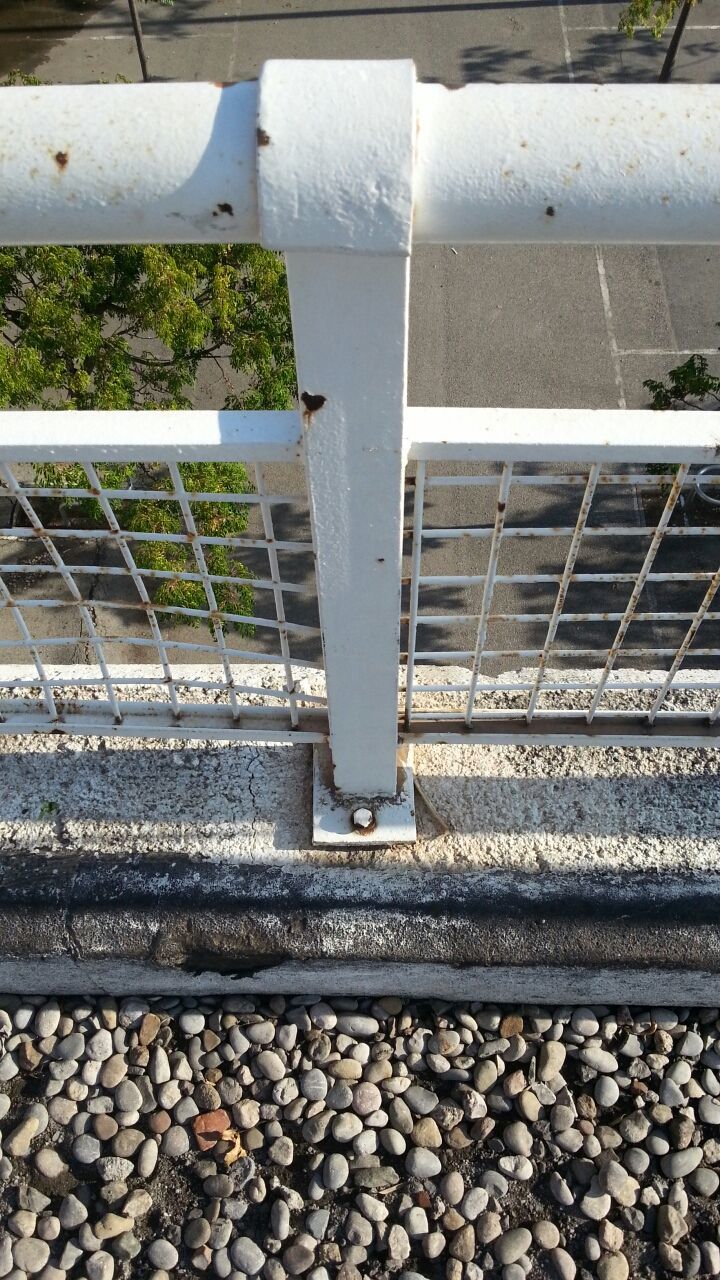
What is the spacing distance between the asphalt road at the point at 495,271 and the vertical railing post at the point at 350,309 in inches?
180

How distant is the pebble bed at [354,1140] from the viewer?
2227mm

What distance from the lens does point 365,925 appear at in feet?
7.68

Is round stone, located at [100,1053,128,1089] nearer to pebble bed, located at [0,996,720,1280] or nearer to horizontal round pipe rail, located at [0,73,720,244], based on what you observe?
pebble bed, located at [0,996,720,1280]

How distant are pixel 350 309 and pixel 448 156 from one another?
23 centimetres

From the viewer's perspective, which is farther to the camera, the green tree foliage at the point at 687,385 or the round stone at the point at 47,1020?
the green tree foliage at the point at 687,385

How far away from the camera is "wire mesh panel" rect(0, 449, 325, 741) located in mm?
1910

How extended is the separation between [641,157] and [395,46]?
966 centimetres

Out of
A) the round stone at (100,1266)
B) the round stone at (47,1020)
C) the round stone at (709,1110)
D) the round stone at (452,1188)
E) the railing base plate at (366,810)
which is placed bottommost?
the round stone at (100,1266)

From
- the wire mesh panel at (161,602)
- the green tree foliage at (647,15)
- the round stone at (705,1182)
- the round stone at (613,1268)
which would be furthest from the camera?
the green tree foliage at (647,15)

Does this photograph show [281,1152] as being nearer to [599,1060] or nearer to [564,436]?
[599,1060]

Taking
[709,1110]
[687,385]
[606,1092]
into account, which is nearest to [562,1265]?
[606,1092]

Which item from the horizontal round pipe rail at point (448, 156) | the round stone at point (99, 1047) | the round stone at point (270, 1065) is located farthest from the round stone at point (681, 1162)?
the horizontal round pipe rail at point (448, 156)

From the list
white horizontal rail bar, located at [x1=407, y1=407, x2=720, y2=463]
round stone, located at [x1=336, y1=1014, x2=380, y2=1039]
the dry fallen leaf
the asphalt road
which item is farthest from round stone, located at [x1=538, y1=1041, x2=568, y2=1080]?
the asphalt road

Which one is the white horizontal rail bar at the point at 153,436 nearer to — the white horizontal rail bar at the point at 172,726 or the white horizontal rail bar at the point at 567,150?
the white horizontal rail bar at the point at 567,150
